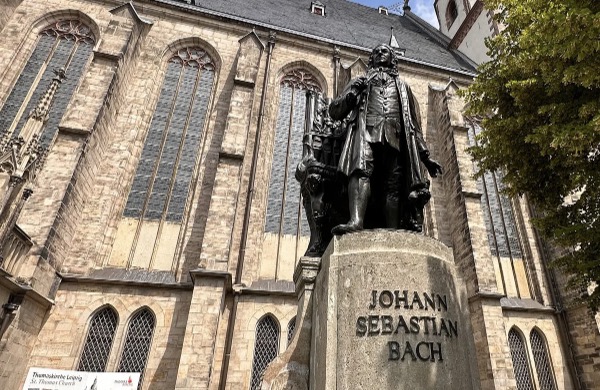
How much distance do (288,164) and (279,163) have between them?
0.30 metres

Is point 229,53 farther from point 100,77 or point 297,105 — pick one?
point 100,77

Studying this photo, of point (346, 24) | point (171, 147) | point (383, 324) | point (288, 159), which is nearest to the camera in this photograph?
point (383, 324)

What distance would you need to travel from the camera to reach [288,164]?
39.8 feet

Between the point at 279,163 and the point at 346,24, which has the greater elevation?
the point at 346,24

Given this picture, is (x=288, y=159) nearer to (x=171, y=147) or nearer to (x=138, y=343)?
(x=171, y=147)

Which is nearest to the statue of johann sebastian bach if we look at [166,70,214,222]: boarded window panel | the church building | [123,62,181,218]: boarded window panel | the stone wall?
the church building

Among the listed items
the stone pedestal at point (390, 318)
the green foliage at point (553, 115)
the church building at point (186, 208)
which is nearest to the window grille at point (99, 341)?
the church building at point (186, 208)

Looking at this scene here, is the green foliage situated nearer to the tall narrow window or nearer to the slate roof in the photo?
the tall narrow window

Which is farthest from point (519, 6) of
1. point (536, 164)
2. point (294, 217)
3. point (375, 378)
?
point (294, 217)

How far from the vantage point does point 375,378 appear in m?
2.11

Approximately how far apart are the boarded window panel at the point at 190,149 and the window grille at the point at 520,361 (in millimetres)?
10534

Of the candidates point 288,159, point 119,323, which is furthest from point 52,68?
point 119,323

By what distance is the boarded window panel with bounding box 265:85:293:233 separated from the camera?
36.8 feet

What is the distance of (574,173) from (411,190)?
4415mm
